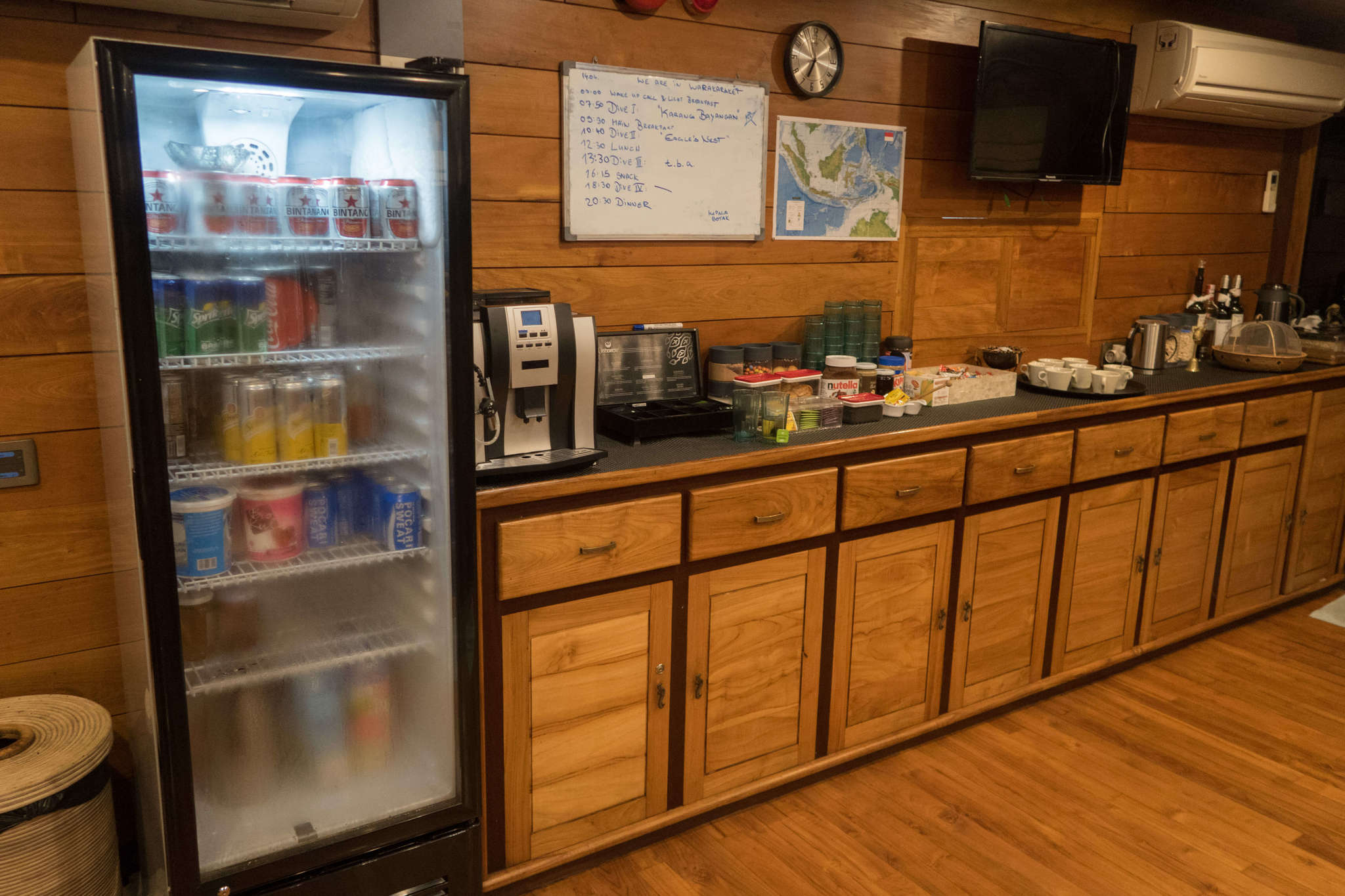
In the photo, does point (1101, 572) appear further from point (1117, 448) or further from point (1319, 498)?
point (1319, 498)

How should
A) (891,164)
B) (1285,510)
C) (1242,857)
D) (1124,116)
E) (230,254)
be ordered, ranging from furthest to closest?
(1285,510), (1124,116), (891,164), (1242,857), (230,254)

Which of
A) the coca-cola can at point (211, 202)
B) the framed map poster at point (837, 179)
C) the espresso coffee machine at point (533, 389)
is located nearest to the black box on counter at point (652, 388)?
the espresso coffee machine at point (533, 389)

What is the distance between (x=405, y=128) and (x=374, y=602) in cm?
95

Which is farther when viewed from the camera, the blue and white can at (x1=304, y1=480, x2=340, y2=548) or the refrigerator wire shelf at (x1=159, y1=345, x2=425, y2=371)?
the blue and white can at (x1=304, y1=480, x2=340, y2=548)

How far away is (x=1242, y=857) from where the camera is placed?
2381 mm

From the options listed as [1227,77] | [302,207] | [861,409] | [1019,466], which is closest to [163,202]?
[302,207]

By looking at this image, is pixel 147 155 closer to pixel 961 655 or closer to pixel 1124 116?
pixel 961 655

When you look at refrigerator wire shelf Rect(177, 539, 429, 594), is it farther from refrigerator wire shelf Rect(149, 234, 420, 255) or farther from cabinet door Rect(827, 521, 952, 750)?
cabinet door Rect(827, 521, 952, 750)

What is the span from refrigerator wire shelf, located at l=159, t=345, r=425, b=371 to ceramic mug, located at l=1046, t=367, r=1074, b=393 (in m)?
2.08

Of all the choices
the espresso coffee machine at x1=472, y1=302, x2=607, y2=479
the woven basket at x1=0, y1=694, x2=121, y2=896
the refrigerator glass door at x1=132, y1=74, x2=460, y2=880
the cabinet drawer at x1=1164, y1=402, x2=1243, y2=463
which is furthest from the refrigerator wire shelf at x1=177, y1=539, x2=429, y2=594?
the cabinet drawer at x1=1164, y1=402, x2=1243, y2=463

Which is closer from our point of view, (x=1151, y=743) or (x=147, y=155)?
(x=147, y=155)

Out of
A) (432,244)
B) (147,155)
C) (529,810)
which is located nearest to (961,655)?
(529,810)

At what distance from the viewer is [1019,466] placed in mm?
2805

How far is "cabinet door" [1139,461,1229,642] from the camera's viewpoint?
10.8 feet
